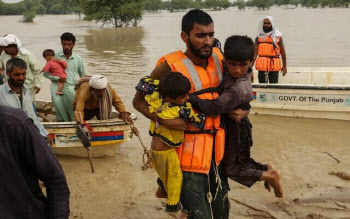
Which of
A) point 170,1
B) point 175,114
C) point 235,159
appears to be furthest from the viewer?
point 170,1

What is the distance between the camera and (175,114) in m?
2.37

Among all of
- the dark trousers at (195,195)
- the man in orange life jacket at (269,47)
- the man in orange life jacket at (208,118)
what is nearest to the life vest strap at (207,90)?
the man in orange life jacket at (208,118)

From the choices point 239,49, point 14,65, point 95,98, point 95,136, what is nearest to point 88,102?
point 95,98

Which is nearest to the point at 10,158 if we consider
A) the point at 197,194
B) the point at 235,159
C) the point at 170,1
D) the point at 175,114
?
the point at 175,114

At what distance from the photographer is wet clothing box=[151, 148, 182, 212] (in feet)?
8.04

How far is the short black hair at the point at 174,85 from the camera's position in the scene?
89.7 inches

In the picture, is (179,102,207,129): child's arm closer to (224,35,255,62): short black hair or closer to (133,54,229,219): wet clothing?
(133,54,229,219): wet clothing

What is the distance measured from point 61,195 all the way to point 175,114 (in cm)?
93

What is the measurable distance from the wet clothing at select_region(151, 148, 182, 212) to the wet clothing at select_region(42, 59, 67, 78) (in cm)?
350

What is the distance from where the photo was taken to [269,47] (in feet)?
22.9

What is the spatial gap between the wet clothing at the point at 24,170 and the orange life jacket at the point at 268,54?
5.91 metres

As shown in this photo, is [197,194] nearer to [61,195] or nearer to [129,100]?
[61,195]

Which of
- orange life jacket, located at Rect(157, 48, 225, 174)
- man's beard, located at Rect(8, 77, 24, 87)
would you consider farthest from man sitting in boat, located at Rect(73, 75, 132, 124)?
orange life jacket, located at Rect(157, 48, 225, 174)

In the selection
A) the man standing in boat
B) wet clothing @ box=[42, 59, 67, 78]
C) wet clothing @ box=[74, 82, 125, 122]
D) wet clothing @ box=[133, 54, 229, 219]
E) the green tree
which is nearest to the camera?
wet clothing @ box=[133, 54, 229, 219]
